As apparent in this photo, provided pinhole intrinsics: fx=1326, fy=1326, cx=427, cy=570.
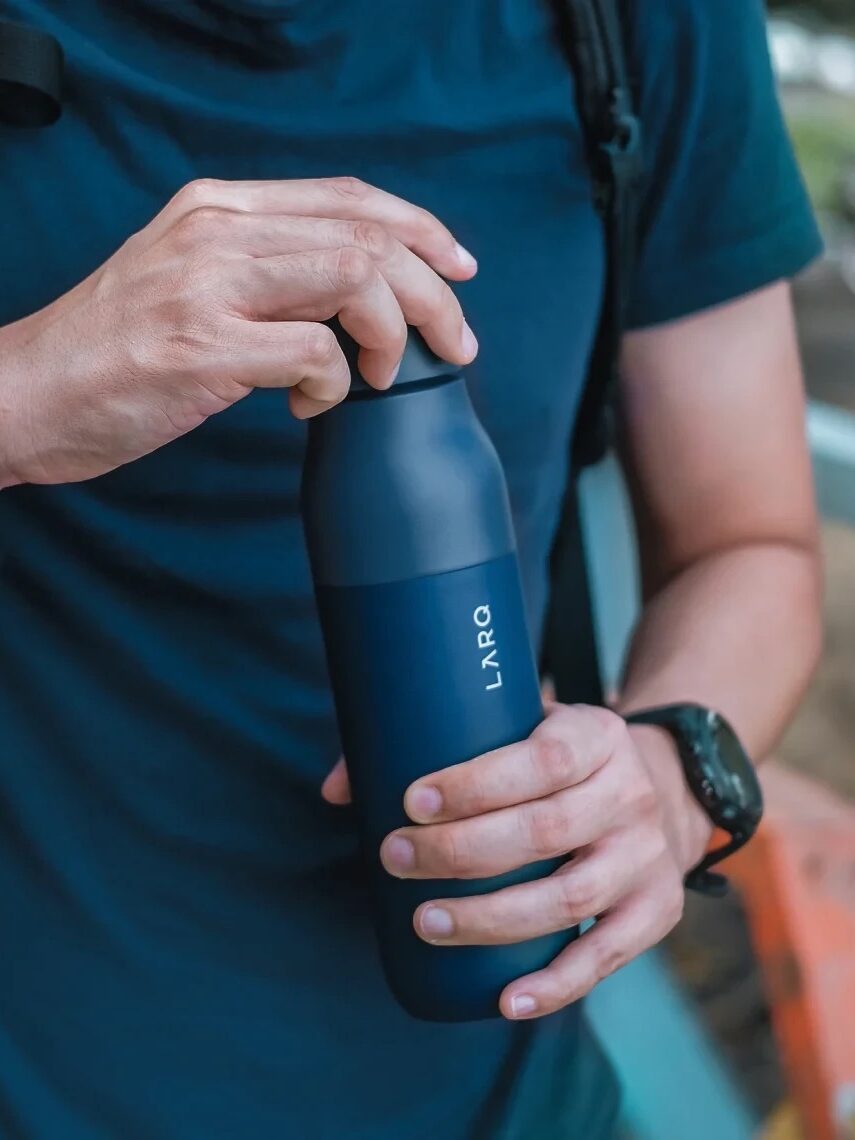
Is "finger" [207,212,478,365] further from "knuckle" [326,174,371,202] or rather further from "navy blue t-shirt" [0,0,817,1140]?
"navy blue t-shirt" [0,0,817,1140]

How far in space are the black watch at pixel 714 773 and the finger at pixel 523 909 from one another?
0.18 metres

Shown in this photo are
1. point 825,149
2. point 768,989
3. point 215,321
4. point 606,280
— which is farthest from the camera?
point 825,149

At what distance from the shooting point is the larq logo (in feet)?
2.21

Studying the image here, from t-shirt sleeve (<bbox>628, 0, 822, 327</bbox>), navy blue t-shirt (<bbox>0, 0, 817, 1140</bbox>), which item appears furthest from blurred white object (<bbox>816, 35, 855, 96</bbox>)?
navy blue t-shirt (<bbox>0, 0, 817, 1140</bbox>)

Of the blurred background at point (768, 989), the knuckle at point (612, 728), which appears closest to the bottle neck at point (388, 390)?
the knuckle at point (612, 728)

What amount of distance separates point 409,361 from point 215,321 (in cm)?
10

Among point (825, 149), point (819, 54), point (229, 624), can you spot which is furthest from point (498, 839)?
point (819, 54)

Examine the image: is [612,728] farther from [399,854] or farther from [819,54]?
[819,54]

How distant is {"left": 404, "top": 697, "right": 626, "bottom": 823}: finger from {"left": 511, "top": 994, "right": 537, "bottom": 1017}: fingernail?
0.11 meters

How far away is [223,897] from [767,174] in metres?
0.63

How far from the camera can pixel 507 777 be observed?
67 cm

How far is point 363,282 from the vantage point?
1.96 feet

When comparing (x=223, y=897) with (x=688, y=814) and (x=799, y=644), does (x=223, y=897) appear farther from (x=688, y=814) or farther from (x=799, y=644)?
(x=799, y=644)

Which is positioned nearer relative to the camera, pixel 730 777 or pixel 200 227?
pixel 200 227
